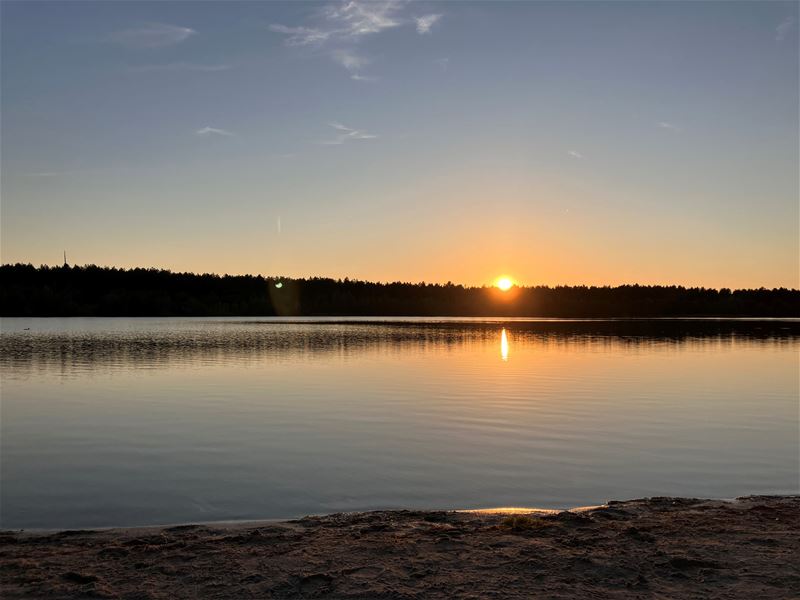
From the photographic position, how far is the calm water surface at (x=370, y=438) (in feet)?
51.7

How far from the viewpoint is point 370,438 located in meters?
22.9

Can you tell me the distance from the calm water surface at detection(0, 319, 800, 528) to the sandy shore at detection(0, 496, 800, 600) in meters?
2.10

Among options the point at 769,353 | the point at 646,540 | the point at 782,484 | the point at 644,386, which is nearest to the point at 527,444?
the point at 782,484

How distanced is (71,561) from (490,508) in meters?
8.50

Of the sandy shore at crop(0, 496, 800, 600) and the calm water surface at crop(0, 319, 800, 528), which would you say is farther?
the calm water surface at crop(0, 319, 800, 528)

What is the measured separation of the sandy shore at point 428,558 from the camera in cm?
934

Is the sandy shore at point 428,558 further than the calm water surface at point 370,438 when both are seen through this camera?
No

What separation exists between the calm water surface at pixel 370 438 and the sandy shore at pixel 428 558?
210 centimetres

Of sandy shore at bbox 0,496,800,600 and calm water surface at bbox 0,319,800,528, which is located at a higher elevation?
sandy shore at bbox 0,496,800,600

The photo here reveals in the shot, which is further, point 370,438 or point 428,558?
point 370,438

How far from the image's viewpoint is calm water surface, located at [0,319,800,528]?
1576 cm

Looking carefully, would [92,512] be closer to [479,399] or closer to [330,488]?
[330,488]

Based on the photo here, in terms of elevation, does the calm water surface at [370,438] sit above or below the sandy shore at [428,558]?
below

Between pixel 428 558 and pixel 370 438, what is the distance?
12.4 m
